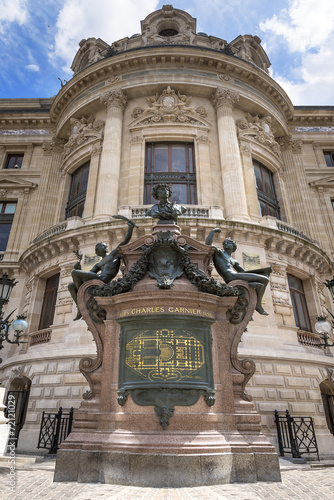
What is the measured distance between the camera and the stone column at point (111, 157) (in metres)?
18.9

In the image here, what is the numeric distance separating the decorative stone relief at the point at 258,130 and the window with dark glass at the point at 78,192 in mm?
10489

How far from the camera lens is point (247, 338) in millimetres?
14609

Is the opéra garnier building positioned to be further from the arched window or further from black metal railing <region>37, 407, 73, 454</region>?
black metal railing <region>37, 407, 73, 454</region>

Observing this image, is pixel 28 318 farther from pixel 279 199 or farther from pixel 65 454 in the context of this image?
pixel 279 199

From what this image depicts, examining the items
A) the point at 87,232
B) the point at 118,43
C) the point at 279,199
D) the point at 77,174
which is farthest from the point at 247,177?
the point at 118,43

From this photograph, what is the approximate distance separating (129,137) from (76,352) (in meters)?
13.7

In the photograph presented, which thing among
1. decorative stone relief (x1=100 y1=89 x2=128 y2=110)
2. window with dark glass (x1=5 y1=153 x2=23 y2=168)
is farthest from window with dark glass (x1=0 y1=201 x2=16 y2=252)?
decorative stone relief (x1=100 y1=89 x2=128 y2=110)

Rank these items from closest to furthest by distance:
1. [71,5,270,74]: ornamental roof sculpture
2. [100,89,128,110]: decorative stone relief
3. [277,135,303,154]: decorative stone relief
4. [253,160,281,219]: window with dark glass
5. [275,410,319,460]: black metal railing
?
[275,410,319,460]: black metal railing
[253,160,281,219]: window with dark glass
[100,89,128,110]: decorative stone relief
[71,5,270,74]: ornamental roof sculpture
[277,135,303,154]: decorative stone relief

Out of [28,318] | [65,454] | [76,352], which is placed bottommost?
[65,454]

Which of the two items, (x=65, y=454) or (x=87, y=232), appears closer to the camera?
(x=65, y=454)

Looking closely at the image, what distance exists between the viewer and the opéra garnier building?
49.1 feet

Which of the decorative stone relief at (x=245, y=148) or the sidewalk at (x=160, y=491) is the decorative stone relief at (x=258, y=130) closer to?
the decorative stone relief at (x=245, y=148)

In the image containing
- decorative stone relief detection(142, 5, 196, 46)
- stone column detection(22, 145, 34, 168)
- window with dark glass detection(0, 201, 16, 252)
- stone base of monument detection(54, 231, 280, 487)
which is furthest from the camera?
decorative stone relief detection(142, 5, 196, 46)

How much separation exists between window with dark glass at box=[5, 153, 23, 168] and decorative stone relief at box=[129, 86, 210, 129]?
36.8ft
